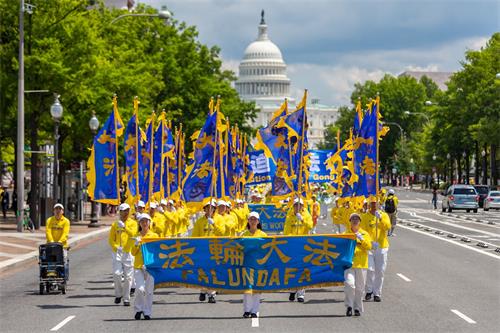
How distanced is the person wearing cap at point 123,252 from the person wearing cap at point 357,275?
384 cm

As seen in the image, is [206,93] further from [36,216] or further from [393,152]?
[393,152]

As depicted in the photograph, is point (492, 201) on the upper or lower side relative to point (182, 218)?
lower

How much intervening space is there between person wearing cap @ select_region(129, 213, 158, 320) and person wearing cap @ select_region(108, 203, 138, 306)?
4.16 ft

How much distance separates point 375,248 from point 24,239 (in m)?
20.2

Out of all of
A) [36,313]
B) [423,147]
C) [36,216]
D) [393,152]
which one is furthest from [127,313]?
[393,152]

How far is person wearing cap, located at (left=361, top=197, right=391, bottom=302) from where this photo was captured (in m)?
19.8

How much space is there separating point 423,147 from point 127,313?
116944 mm

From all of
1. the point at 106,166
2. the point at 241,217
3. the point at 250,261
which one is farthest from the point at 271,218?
the point at 250,261

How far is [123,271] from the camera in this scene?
766 inches

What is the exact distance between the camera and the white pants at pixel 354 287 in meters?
17.4

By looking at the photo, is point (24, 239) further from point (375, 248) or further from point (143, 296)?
point (143, 296)

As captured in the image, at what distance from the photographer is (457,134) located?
3836 inches

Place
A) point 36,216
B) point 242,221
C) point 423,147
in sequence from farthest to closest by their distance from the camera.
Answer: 1. point 423,147
2. point 36,216
3. point 242,221

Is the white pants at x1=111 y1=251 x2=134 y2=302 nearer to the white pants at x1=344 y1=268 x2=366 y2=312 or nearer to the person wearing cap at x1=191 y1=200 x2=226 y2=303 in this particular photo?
the person wearing cap at x1=191 y1=200 x2=226 y2=303
